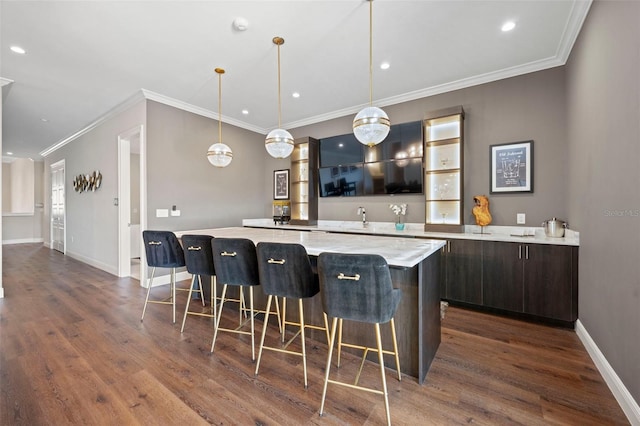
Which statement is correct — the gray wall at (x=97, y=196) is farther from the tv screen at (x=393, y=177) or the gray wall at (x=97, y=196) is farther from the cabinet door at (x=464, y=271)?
the cabinet door at (x=464, y=271)

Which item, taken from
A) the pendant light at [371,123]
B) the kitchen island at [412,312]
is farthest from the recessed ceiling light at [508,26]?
the kitchen island at [412,312]

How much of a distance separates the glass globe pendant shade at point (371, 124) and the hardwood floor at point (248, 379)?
1866 mm

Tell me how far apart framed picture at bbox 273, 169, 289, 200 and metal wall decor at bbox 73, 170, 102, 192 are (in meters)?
3.27

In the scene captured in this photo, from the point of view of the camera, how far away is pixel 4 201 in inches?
324

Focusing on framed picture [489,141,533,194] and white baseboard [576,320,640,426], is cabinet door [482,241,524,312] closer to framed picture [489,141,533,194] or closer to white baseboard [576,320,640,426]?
white baseboard [576,320,640,426]

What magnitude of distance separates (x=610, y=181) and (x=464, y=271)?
1.58 meters

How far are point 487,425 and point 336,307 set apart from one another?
1.04 metres

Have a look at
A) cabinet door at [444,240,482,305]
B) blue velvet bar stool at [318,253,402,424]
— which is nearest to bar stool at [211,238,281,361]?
blue velvet bar stool at [318,253,402,424]

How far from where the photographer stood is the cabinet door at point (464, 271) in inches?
118

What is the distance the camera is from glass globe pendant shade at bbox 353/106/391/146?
2.21 metres

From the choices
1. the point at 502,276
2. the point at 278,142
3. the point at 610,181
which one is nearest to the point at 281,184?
the point at 278,142

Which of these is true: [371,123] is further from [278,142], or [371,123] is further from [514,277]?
[514,277]

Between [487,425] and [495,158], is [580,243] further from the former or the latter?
[487,425]

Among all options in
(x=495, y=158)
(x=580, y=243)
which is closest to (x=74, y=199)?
(x=495, y=158)
